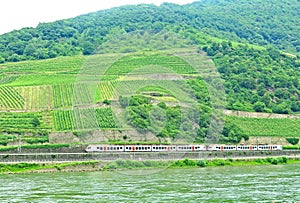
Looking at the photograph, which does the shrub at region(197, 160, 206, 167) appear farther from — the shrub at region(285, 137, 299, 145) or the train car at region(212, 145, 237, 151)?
the shrub at region(285, 137, 299, 145)

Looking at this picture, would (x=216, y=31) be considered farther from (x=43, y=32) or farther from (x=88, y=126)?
(x=88, y=126)

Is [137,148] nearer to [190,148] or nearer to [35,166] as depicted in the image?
[190,148]

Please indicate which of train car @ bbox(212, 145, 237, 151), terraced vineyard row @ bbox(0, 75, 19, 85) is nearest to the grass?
train car @ bbox(212, 145, 237, 151)

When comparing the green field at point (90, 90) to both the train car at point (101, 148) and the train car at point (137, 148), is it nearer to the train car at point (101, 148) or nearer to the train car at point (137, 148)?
the train car at point (101, 148)

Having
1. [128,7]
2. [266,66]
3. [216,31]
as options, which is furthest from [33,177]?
[128,7]

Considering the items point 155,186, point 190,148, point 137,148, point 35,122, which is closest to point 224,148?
point 190,148

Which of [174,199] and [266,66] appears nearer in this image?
[174,199]
